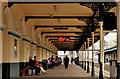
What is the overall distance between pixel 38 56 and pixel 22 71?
25.4ft

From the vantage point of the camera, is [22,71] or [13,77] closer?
[13,77]

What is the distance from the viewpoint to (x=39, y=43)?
73.3ft

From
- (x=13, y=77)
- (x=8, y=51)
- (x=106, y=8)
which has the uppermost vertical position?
(x=106, y=8)

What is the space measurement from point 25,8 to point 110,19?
6.56 meters

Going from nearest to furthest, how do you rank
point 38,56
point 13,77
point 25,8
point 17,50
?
point 13,77
point 17,50
point 25,8
point 38,56

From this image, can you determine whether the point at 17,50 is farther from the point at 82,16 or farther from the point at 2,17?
the point at 82,16

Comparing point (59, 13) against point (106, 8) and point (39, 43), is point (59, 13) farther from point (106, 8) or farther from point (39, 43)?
point (39, 43)

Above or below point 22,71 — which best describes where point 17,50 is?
above

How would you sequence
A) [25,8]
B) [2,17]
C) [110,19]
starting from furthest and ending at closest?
[25,8] → [2,17] → [110,19]

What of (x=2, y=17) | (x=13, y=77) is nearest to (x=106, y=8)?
(x=2, y=17)

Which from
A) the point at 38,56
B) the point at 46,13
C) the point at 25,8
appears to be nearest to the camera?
the point at 25,8

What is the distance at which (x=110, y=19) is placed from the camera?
886 centimetres

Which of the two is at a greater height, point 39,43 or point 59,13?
point 59,13

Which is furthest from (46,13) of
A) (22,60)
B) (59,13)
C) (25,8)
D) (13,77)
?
(13,77)
